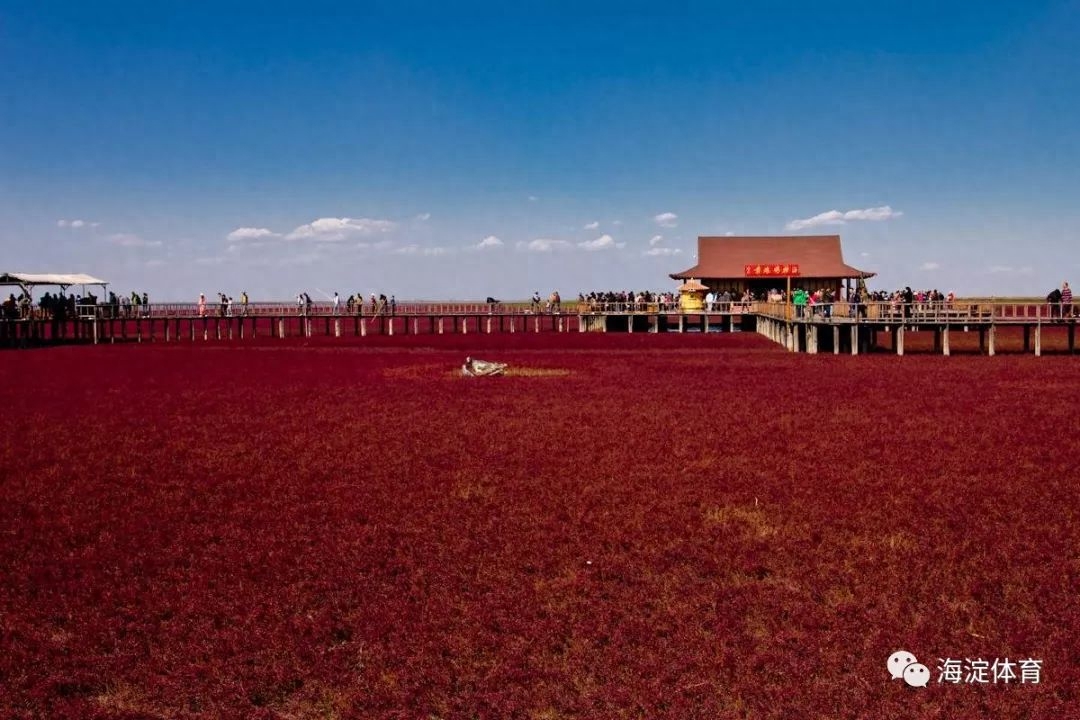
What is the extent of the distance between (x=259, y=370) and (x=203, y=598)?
78.5 feet

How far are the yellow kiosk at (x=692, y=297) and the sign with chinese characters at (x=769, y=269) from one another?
358 cm

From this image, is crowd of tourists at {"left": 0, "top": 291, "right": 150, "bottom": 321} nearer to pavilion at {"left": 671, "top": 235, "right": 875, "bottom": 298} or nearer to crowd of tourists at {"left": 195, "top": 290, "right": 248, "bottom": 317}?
crowd of tourists at {"left": 195, "top": 290, "right": 248, "bottom": 317}

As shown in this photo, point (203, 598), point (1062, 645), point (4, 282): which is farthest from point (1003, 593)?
point (4, 282)

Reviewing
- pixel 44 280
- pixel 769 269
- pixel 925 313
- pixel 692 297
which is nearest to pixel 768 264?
pixel 769 269

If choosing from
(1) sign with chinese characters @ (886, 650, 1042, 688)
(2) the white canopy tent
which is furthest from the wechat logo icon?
(2) the white canopy tent

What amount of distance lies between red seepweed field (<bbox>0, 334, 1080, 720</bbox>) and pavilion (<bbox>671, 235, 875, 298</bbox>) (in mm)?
38136

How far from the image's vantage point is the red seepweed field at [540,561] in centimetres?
704


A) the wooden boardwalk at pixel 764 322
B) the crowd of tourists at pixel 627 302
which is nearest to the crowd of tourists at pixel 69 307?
the wooden boardwalk at pixel 764 322

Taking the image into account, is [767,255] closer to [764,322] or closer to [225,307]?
[764,322]

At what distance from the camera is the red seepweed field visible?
7043 mm

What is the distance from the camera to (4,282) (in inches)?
1770

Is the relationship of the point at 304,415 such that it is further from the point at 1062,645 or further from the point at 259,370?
the point at 1062,645

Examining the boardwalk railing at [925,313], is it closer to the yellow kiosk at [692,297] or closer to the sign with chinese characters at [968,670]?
the yellow kiosk at [692,297]

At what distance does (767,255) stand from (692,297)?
25.4ft
